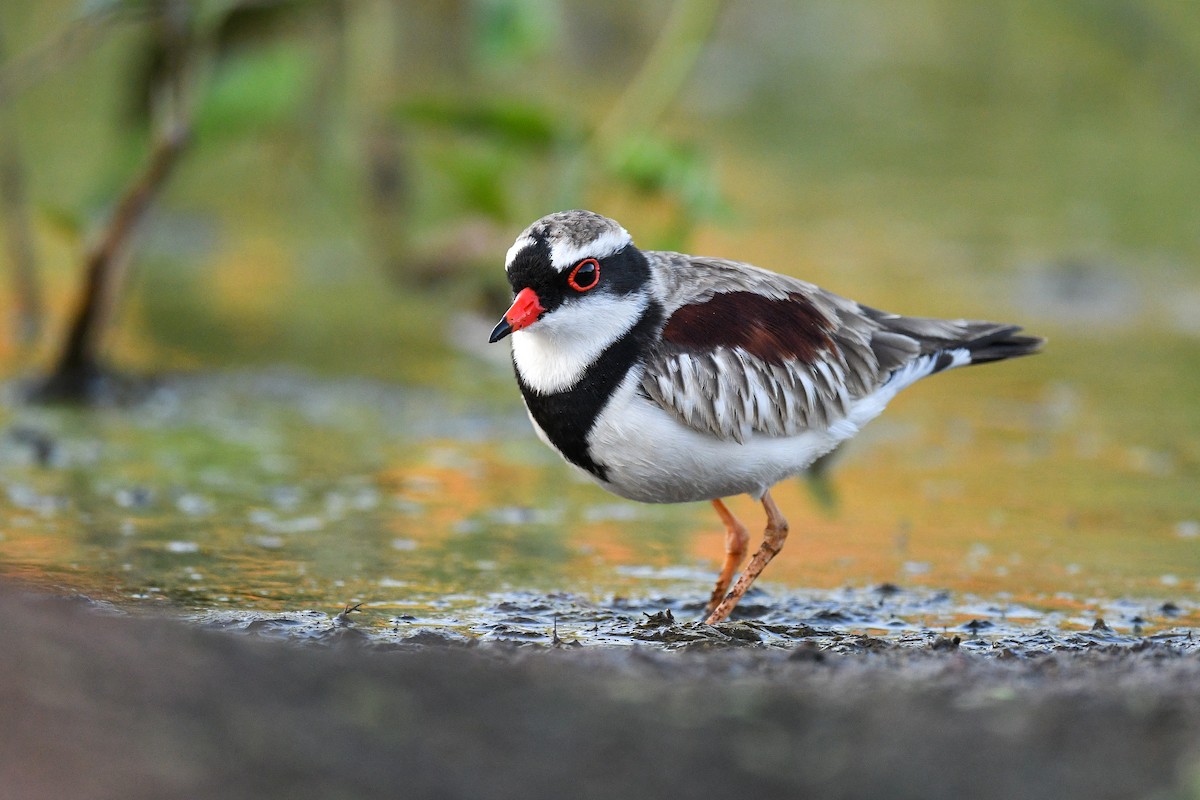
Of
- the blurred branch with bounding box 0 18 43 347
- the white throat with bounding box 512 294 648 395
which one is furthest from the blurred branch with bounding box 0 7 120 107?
the white throat with bounding box 512 294 648 395

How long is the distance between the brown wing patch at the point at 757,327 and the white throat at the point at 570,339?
227mm

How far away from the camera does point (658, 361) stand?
5.76 metres

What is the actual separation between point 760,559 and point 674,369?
0.95 metres

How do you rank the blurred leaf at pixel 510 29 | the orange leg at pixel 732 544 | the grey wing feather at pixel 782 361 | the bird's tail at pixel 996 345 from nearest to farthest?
1. the grey wing feather at pixel 782 361
2. the orange leg at pixel 732 544
3. the bird's tail at pixel 996 345
4. the blurred leaf at pixel 510 29

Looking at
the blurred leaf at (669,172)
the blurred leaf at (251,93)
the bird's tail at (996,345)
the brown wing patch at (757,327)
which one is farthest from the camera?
the blurred leaf at (251,93)

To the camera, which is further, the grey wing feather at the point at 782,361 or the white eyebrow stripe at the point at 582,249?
the grey wing feather at the point at 782,361

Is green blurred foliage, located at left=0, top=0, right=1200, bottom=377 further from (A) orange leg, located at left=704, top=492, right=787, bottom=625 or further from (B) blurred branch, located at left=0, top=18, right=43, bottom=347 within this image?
(A) orange leg, located at left=704, top=492, right=787, bottom=625

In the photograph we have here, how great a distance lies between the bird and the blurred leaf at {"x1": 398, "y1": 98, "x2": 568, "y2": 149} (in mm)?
3092

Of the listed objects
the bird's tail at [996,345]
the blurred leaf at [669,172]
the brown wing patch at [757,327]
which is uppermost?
the blurred leaf at [669,172]

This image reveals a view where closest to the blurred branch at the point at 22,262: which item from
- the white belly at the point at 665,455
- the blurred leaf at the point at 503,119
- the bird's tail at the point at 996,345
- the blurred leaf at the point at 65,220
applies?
the blurred leaf at the point at 65,220

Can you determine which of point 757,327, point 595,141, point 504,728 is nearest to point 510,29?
point 595,141

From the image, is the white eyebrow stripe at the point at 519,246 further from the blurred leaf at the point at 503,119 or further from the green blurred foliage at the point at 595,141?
the blurred leaf at the point at 503,119

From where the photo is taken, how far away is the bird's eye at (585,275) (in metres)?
5.68

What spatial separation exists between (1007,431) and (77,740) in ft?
22.8
